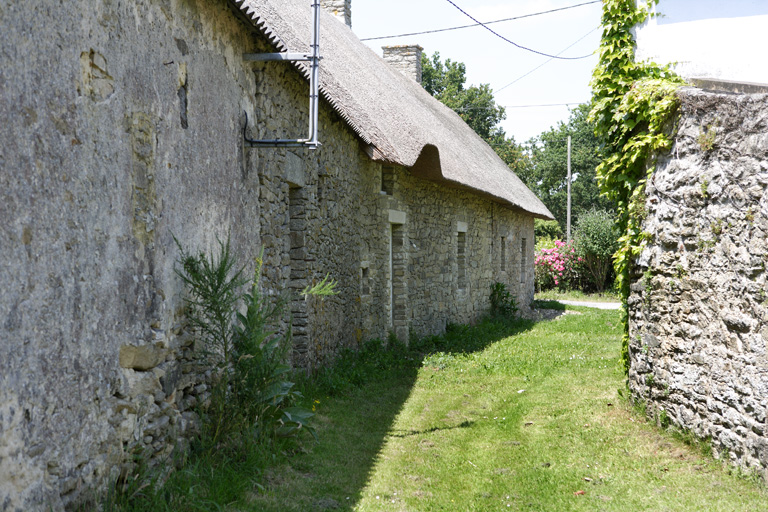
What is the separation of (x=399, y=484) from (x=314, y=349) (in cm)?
264

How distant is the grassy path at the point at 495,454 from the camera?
4.54 metres

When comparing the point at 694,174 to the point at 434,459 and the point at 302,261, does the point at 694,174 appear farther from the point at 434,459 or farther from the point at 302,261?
the point at 302,261

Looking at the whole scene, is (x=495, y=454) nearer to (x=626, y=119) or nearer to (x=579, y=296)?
(x=626, y=119)

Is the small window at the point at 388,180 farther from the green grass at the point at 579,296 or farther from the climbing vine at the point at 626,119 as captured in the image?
the green grass at the point at 579,296

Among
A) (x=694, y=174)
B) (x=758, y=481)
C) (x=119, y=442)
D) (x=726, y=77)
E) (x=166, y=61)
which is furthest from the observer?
(x=726, y=77)

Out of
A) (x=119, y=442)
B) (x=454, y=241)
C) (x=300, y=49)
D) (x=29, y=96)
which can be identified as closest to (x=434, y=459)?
(x=119, y=442)

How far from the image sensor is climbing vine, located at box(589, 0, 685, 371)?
586 centimetres

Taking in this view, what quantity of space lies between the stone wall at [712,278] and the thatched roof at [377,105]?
337cm

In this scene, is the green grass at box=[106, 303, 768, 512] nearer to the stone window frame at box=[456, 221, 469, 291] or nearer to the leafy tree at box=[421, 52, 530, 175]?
the stone window frame at box=[456, 221, 469, 291]

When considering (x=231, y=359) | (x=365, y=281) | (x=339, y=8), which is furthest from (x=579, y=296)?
(x=231, y=359)

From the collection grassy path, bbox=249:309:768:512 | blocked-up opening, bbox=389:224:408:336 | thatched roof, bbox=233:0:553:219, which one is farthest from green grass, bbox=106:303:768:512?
thatched roof, bbox=233:0:553:219

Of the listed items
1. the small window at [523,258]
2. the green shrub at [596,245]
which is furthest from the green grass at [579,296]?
the small window at [523,258]

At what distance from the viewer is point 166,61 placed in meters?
4.18

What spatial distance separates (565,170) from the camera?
4184cm
